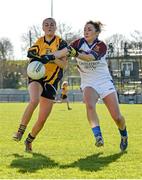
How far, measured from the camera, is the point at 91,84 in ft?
28.3

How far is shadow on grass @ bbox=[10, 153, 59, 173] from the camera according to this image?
6941 millimetres

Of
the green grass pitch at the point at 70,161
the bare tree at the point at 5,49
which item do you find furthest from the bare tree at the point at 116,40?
the green grass pitch at the point at 70,161

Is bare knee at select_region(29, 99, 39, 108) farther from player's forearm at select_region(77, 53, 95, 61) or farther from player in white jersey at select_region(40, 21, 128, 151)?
player's forearm at select_region(77, 53, 95, 61)

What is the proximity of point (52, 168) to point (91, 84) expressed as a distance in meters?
2.11

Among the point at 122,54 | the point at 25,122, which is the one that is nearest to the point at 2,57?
the point at 122,54

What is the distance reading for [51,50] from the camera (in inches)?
342

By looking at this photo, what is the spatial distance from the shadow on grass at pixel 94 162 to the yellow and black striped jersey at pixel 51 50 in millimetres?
1484

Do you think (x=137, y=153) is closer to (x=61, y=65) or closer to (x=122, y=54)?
(x=61, y=65)

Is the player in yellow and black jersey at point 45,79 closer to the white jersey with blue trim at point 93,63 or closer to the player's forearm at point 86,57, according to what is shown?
the white jersey with blue trim at point 93,63

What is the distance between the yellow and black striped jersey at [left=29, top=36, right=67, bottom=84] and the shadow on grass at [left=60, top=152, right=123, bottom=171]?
1484mm

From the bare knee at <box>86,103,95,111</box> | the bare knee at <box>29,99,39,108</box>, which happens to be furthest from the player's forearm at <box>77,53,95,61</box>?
the bare knee at <box>29,99,39,108</box>

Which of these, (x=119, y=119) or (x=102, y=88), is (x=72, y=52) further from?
(x=119, y=119)

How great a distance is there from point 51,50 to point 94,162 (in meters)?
2.15

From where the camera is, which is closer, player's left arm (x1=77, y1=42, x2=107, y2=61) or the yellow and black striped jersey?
player's left arm (x1=77, y1=42, x2=107, y2=61)
